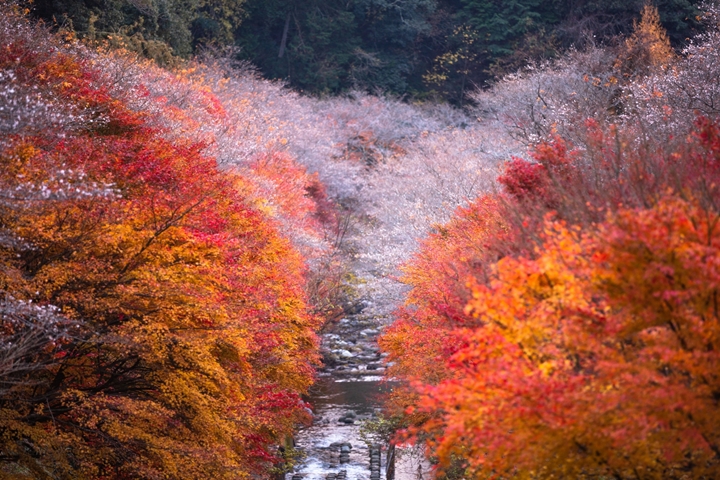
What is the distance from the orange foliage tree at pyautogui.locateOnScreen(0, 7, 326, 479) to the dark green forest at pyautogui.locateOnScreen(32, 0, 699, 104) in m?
31.4

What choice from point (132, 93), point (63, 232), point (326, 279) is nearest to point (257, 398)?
point (63, 232)

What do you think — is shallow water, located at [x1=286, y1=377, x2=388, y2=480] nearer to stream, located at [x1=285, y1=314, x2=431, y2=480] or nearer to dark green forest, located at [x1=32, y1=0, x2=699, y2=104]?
stream, located at [x1=285, y1=314, x2=431, y2=480]

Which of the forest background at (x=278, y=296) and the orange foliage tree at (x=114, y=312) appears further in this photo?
the orange foliage tree at (x=114, y=312)

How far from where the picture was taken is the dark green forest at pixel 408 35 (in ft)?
164

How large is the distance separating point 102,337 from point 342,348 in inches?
926

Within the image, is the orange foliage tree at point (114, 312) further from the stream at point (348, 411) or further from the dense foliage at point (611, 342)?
the stream at point (348, 411)

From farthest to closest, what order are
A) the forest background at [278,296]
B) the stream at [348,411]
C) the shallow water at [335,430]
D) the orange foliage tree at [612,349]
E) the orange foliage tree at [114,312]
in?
the shallow water at [335,430], the stream at [348,411], the orange foliage tree at [114,312], the forest background at [278,296], the orange foliage tree at [612,349]

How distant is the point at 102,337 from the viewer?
1199 cm

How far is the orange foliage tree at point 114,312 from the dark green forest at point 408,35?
103ft

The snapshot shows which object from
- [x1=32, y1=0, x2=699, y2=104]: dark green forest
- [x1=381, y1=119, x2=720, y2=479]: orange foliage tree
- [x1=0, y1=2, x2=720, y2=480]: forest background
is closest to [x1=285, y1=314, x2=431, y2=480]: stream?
[x1=0, y1=2, x2=720, y2=480]: forest background

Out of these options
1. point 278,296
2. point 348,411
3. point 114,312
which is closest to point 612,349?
point 114,312

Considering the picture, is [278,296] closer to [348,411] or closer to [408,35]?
[348,411]

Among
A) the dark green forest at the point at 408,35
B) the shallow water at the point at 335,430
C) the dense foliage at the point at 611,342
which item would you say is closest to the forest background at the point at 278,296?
the dense foliage at the point at 611,342

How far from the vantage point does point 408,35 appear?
5988 cm
